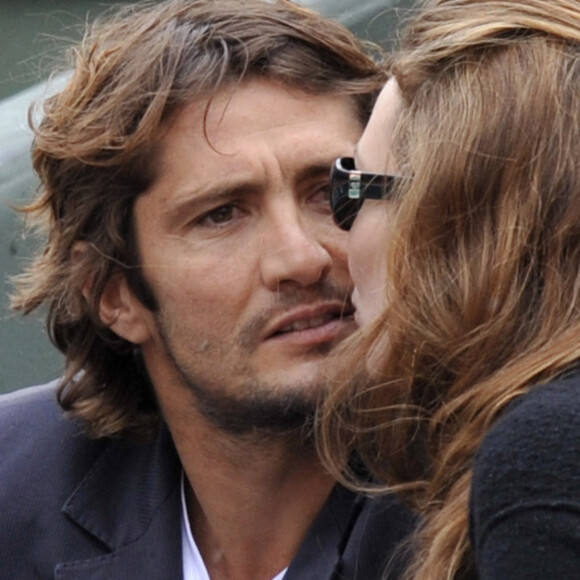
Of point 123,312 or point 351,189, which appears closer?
point 351,189

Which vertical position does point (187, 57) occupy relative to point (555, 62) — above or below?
below

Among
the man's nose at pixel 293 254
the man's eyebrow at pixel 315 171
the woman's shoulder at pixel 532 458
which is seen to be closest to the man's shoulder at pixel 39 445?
the man's nose at pixel 293 254

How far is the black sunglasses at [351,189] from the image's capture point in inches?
78.5

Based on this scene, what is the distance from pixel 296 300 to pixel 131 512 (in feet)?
2.10

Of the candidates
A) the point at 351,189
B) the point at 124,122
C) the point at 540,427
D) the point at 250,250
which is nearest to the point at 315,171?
the point at 250,250

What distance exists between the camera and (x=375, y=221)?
2.03 meters

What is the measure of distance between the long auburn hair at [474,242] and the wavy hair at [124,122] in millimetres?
941

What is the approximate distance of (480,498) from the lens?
1478mm

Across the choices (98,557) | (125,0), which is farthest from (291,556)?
(125,0)

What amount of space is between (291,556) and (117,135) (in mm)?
953

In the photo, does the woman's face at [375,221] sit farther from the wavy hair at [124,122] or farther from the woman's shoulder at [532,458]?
the wavy hair at [124,122]

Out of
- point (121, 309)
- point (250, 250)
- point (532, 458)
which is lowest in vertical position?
point (121, 309)

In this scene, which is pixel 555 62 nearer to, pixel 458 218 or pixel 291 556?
pixel 458 218

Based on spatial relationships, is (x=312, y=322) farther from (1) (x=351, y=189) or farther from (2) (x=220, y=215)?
(1) (x=351, y=189)
